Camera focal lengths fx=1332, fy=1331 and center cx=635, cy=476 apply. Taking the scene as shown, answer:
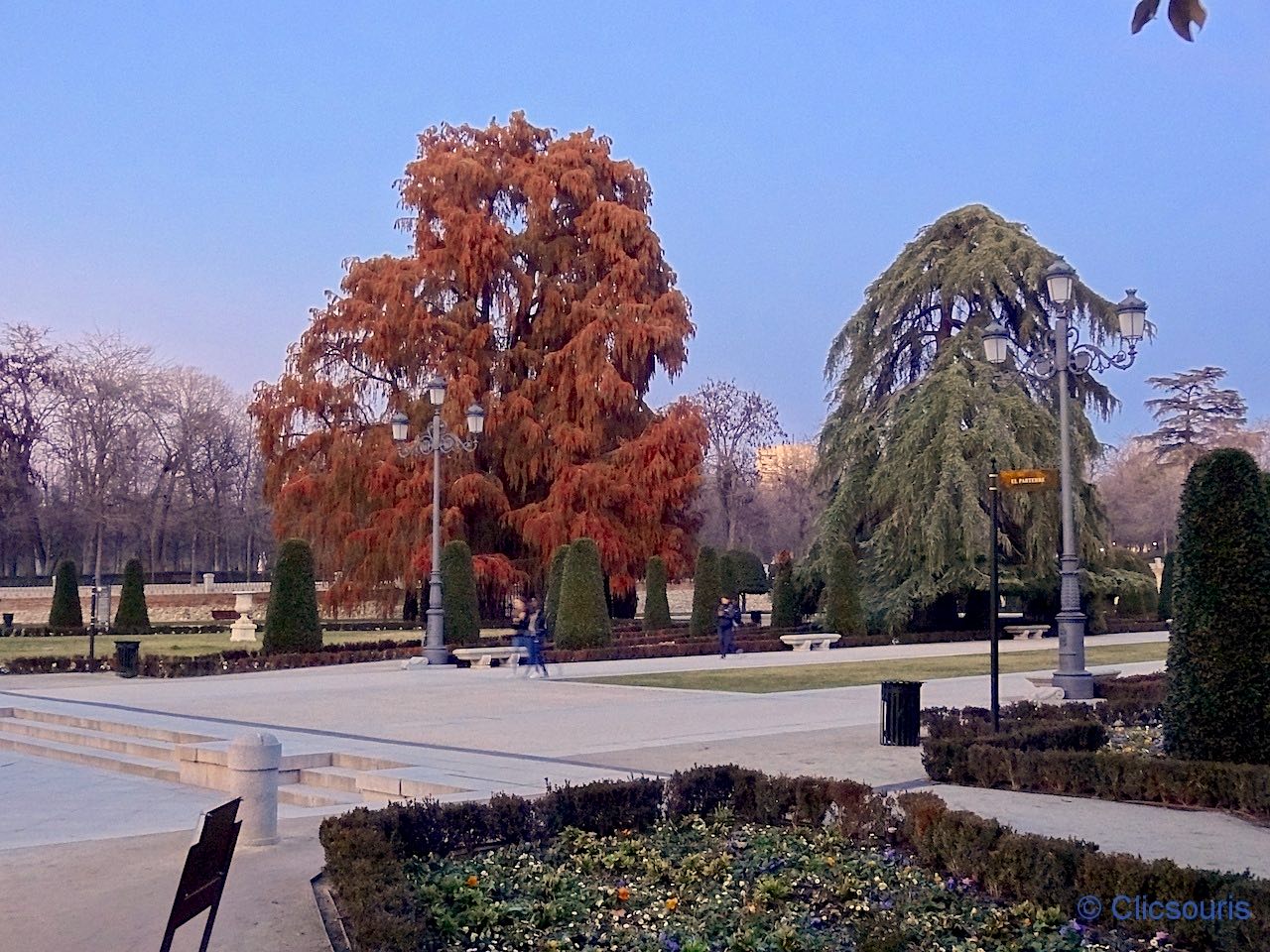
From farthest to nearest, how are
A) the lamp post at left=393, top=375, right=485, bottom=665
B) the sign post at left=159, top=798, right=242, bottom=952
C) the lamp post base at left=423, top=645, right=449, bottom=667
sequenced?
1. the lamp post base at left=423, top=645, right=449, bottom=667
2. the lamp post at left=393, top=375, right=485, bottom=665
3. the sign post at left=159, top=798, right=242, bottom=952

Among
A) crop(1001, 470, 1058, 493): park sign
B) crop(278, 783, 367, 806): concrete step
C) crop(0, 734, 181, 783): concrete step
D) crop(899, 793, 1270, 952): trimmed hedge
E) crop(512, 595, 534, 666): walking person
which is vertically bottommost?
crop(0, 734, 181, 783): concrete step

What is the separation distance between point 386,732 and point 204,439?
58.2 m

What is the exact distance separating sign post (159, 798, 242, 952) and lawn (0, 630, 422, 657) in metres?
27.0

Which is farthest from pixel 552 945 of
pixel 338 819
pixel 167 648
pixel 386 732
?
pixel 167 648

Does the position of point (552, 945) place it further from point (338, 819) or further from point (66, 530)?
point (66, 530)

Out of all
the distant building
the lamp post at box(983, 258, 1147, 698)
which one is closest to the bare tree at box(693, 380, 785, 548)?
the distant building

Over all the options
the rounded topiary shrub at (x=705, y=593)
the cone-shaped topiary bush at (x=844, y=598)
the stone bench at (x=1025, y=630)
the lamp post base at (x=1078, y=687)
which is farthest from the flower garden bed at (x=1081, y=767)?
the stone bench at (x=1025, y=630)

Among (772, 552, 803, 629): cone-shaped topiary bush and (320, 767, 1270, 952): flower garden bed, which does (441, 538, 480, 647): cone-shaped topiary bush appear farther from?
(320, 767, 1270, 952): flower garden bed

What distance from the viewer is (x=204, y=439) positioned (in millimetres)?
69250

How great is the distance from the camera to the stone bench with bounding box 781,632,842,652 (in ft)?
104

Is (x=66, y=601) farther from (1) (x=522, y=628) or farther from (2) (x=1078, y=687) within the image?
(2) (x=1078, y=687)

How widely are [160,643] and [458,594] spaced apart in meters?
10.4

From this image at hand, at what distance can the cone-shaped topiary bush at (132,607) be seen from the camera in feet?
130

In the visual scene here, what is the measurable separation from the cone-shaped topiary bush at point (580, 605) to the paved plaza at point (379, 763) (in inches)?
171
